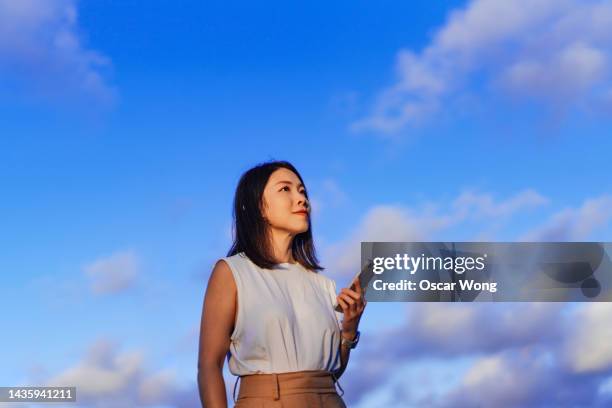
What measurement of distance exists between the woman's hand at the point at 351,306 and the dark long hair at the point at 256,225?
38 centimetres

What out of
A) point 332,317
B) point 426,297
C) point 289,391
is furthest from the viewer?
point 426,297

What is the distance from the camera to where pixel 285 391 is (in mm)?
4977

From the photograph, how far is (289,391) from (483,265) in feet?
27.7

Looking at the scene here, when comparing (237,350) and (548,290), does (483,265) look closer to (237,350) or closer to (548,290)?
(548,290)

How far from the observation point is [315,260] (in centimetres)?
560

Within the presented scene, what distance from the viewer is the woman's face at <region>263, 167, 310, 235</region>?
5.32 m

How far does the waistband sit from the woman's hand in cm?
36

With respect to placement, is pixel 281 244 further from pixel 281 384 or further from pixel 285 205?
pixel 281 384

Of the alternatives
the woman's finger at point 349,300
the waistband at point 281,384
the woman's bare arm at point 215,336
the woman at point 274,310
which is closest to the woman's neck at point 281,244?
the woman at point 274,310

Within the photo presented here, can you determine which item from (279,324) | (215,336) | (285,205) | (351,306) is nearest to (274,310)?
(279,324)

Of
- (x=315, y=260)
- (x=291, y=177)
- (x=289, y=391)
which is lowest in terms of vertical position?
(x=289, y=391)

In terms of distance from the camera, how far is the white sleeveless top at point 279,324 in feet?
16.5

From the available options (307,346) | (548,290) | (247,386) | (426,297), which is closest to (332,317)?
(307,346)

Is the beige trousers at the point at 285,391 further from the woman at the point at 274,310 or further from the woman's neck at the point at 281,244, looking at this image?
the woman's neck at the point at 281,244
